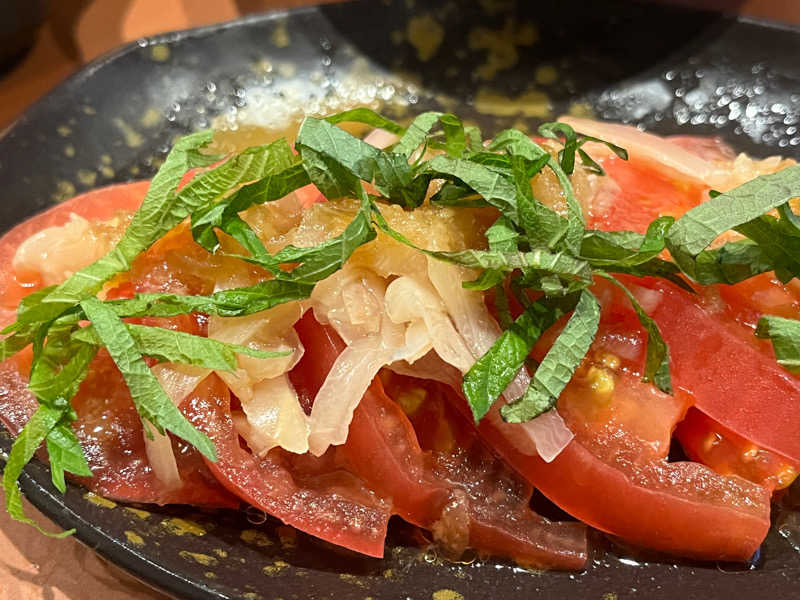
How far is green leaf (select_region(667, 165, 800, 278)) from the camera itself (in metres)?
1.71

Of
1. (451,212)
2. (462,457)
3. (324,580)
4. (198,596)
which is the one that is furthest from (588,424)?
(198,596)

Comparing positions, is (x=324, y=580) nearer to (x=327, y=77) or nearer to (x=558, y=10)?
(x=327, y=77)

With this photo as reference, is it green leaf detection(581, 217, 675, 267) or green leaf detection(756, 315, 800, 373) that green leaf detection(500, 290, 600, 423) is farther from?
green leaf detection(756, 315, 800, 373)

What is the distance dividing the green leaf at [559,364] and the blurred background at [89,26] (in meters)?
2.97

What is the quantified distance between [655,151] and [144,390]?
5.39 feet

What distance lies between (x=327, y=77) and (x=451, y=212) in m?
1.69

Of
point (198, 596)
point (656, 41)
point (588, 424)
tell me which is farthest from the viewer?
point (656, 41)

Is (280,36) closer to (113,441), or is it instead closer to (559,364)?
(113,441)

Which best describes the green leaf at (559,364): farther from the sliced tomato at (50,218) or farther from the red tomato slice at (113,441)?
the sliced tomato at (50,218)

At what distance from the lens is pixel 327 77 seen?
3.26 metres

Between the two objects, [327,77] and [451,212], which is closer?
[451,212]

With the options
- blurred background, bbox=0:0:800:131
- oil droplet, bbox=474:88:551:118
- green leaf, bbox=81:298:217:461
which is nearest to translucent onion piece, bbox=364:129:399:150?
oil droplet, bbox=474:88:551:118

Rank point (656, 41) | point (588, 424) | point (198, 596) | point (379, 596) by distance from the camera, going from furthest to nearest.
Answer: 1. point (656, 41)
2. point (588, 424)
3. point (379, 596)
4. point (198, 596)

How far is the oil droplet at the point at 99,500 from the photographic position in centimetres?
173
